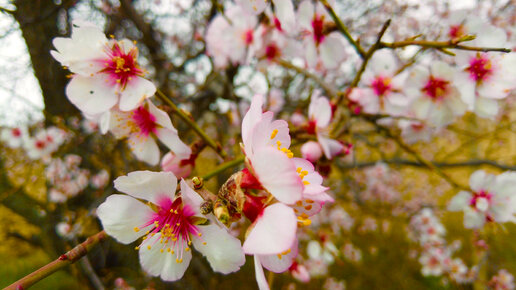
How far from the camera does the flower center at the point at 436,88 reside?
1.25m

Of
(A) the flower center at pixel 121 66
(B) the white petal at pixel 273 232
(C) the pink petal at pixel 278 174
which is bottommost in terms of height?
(B) the white petal at pixel 273 232

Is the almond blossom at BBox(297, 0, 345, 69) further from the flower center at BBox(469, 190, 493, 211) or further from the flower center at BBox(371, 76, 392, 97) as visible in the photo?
the flower center at BBox(469, 190, 493, 211)

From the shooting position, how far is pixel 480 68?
1.16m

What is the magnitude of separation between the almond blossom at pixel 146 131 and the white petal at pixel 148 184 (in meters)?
0.21

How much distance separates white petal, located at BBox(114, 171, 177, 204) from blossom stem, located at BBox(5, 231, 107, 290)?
0.11 m

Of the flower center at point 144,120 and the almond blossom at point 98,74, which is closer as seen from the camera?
the almond blossom at point 98,74

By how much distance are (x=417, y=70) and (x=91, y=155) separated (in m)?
2.39

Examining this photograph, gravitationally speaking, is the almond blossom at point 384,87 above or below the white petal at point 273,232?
below

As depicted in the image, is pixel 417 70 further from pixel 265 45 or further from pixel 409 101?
pixel 265 45

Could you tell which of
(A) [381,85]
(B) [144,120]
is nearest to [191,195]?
(B) [144,120]

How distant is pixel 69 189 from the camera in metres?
2.83

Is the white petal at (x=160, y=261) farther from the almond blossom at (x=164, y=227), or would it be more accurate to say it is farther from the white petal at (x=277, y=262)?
the white petal at (x=277, y=262)

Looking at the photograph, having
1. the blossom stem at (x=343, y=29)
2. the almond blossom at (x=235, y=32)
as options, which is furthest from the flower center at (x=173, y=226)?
the almond blossom at (x=235, y=32)

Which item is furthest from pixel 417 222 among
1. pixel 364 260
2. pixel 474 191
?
pixel 474 191
